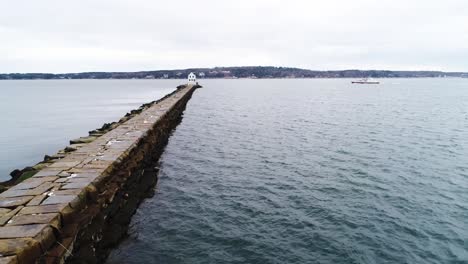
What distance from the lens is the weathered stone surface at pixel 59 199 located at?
7.69 metres

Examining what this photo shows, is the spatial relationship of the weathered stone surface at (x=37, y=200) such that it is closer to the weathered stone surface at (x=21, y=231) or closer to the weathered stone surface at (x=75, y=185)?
the weathered stone surface at (x=75, y=185)

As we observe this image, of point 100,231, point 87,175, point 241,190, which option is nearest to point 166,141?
point 241,190

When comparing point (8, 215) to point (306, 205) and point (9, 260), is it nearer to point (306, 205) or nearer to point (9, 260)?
point (9, 260)

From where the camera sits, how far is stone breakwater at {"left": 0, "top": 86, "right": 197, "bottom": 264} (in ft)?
20.4

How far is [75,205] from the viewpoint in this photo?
306 inches

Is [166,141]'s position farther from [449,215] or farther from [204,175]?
[449,215]

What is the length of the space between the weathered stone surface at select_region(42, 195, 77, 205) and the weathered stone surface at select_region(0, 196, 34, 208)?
1.60 ft

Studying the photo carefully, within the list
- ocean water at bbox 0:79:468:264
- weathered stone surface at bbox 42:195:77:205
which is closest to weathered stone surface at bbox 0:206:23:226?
weathered stone surface at bbox 42:195:77:205

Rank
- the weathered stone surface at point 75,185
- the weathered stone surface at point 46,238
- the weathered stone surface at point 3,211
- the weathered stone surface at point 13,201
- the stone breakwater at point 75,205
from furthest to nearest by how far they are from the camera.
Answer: the weathered stone surface at point 75,185
the weathered stone surface at point 13,201
the weathered stone surface at point 3,211
the stone breakwater at point 75,205
the weathered stone surface at point 46,238

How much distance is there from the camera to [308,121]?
31.6m

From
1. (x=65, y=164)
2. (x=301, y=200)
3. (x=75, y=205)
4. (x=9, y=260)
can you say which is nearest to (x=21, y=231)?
(x=9, y=260)

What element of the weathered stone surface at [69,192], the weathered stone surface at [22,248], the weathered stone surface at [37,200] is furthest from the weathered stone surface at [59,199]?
the weathered stone surface at [22,248]

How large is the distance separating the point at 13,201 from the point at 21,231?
195 cm

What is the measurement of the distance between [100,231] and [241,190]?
5353mm
